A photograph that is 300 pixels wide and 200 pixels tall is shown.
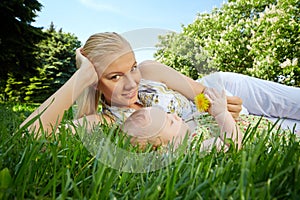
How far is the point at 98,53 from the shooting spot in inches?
Answer: 52.2

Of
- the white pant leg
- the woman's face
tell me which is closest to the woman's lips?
the woman's face

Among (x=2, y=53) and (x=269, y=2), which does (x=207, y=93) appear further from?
(x=269, y=2)

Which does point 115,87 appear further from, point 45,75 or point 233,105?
point 45,75

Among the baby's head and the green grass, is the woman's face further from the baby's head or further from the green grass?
the green grass

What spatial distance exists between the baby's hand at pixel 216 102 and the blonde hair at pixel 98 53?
42 cm

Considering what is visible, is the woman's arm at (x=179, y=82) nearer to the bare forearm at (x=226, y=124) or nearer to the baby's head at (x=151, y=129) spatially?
the bare forearm at (x=226, y=124)

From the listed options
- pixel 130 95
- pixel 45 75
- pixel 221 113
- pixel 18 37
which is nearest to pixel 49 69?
pixel 45 75

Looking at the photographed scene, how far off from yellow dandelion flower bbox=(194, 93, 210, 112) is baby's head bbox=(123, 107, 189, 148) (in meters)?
0.31

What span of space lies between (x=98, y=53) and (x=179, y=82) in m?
0.43

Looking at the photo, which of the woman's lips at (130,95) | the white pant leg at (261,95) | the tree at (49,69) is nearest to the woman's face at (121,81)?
the woman's lips at (130,95)

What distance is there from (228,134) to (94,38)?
2.25 ft

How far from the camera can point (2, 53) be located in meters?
6.95

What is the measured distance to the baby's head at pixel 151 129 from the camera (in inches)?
39.4

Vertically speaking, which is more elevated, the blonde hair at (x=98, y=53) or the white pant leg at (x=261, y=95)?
the blonde hair at (x=98, y=53)
